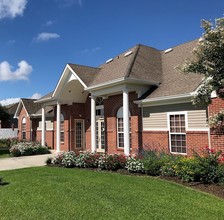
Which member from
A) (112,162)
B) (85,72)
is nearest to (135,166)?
(112,162)

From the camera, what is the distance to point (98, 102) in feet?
65.5

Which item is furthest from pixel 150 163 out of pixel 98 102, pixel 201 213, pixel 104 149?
pixel 98 102

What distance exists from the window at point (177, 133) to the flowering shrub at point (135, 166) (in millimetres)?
2739

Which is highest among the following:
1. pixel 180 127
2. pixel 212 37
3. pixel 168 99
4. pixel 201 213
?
pixel 212 37

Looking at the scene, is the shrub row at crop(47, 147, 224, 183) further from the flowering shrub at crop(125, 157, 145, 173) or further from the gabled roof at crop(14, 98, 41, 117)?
the gabled roof at crop(14, 98, 41, 117)

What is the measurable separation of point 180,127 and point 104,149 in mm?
6914

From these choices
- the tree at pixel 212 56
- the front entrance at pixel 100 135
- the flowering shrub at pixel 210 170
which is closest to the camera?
the tree at pixel 212 56

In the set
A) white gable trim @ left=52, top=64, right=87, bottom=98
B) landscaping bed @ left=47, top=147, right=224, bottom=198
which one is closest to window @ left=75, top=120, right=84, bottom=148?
white gable trim @ left=52, top=64, right=87, bottom=98

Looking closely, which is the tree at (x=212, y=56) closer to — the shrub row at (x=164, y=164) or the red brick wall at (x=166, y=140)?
the shrub row at (x=164, y=164)

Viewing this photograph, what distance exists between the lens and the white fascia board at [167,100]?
40.2 ft

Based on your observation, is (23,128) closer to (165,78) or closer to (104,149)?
(104,149)

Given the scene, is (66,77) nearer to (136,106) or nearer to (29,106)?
(136,106)

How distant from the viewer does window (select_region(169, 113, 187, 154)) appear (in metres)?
12.8

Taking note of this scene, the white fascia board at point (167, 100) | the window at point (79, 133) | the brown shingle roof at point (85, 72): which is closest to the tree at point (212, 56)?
the white fascia board at point (167, 100)
